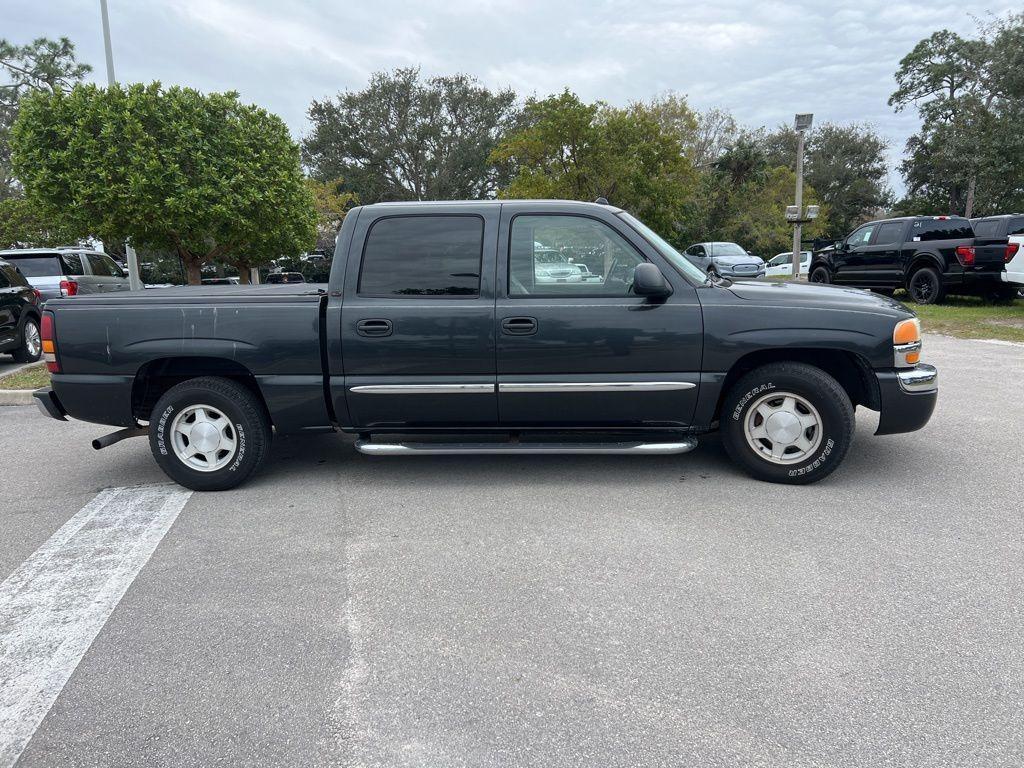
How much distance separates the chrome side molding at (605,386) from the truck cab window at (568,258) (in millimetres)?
579

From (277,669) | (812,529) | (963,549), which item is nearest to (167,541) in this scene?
(277,669)

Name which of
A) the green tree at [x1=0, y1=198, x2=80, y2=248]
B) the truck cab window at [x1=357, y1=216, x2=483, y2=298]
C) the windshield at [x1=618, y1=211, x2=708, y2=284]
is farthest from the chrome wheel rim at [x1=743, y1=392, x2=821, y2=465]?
the green tree at [x1=0, y1=198, x2=80, y2=248]

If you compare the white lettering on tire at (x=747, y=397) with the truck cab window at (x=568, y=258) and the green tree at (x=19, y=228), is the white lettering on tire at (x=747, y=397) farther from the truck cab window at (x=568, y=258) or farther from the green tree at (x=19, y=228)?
the green tree at (x=19, y=228)

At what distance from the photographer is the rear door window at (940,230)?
14.1 m

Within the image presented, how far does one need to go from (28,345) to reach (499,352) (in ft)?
30.0

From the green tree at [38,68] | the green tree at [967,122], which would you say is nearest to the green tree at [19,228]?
the green tree at [38,68]

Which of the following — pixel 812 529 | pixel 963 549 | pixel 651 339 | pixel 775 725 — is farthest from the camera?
pixel 651 339

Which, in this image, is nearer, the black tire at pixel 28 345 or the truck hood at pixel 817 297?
the truck hood at pixel 817 297

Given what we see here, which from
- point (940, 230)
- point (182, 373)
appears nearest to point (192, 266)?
point (182, 373)

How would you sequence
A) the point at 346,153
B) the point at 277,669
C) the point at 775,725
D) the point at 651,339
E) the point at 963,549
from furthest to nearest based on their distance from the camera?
the point at 346,153 < the point at 651,339 < the point at 963,549 < the point at 277,669 < the point at 775,725

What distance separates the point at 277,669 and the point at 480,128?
4525cm

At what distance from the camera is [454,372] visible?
452cm

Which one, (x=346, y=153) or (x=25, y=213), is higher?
(x=346, y=153)

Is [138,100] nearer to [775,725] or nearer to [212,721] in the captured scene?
[212,721]
